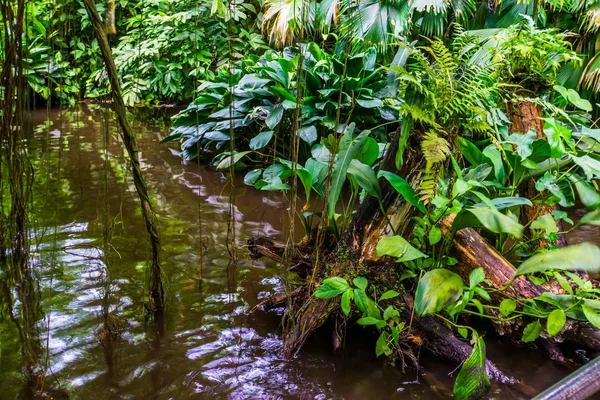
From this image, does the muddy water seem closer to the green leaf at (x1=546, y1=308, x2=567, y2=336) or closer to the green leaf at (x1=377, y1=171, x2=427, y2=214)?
the green leaf at (x1=546, y1=308, x2=567, y2=336)

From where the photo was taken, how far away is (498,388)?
190 cm

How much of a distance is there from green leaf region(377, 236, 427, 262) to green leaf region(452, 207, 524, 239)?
26 cm

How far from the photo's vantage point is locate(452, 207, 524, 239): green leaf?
69.7 inches

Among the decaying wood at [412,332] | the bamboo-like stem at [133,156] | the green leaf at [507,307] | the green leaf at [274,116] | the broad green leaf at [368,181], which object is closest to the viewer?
the bamboo-like stem at [133,156]

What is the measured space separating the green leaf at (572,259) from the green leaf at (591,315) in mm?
200

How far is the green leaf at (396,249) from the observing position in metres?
1.87

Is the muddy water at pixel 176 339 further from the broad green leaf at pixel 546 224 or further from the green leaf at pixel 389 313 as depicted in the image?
the broad green leaf at pixel 546 224

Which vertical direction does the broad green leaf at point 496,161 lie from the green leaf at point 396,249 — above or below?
above

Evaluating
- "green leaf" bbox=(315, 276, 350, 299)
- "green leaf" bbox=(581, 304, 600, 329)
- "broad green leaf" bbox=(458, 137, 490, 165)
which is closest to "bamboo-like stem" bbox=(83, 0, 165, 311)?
"green leaf" bbox=(315, 276, 350, 299)

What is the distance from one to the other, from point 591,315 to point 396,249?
72 centimetres

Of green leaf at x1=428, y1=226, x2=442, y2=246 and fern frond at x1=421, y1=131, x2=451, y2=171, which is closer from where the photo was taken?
fern frond at x1=421, y1=131, x2=451, y2=171

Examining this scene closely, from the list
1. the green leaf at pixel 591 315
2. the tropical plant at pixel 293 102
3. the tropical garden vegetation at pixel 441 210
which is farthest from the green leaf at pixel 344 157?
the tropical plant at pixel 293 102

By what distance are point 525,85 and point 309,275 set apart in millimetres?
1708

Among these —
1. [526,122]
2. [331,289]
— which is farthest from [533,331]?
[526,122]
